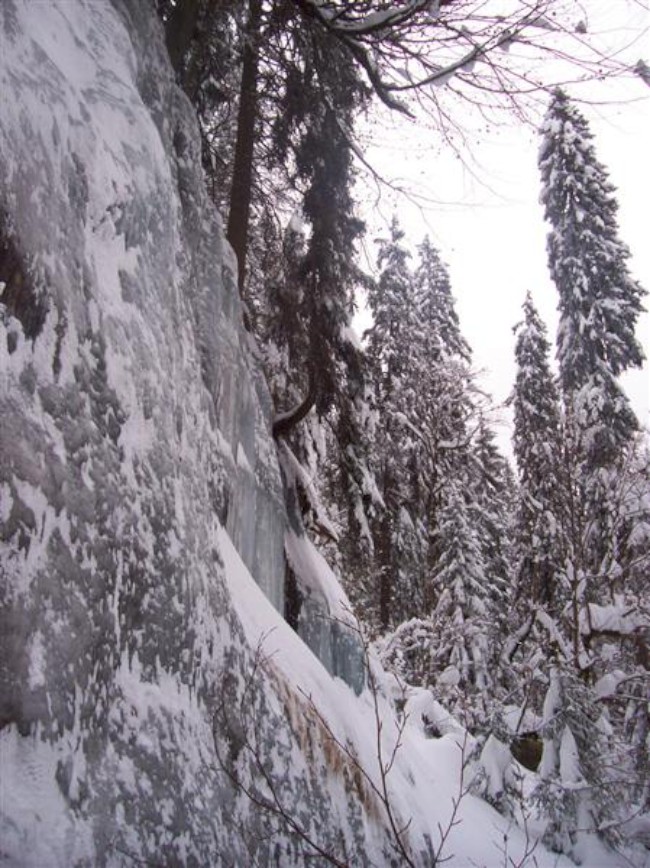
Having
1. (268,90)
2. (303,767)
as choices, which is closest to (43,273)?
(303,767)

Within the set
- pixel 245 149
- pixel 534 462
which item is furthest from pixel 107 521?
pixel 534 462

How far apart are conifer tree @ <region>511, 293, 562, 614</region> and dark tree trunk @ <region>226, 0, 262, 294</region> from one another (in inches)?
353

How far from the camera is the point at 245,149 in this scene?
7031 mm

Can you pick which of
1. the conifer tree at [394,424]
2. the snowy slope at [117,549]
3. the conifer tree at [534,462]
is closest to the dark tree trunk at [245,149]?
the snowy slope at [117,549]

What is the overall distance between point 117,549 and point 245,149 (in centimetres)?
619

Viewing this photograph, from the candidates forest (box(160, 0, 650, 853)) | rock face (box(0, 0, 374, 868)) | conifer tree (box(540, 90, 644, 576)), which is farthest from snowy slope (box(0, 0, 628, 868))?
conifer tree (box(540, 90, 644, 576))

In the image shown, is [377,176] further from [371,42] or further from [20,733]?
[20,733]

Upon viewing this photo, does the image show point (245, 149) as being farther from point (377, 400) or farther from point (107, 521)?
point (107, 521)

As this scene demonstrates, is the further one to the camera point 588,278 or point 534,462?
point 534,462

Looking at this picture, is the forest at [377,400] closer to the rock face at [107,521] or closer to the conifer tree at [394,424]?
the conifer tree at [394,424]

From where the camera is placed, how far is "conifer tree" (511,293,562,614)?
49.5 feet

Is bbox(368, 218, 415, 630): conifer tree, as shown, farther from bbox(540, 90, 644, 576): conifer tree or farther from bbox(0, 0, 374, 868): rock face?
bbox(0, 0, 374, 868): rock face

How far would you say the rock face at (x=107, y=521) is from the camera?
1687 millimetres

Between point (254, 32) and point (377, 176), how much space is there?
2314 millimetres
